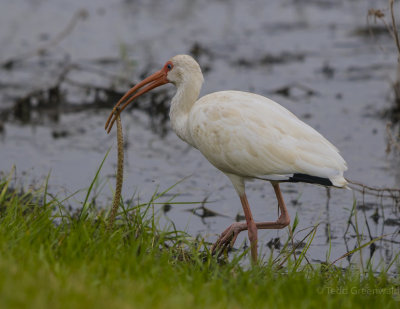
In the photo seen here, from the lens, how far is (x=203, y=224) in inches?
287

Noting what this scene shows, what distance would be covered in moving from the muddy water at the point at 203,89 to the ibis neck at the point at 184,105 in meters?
0.79

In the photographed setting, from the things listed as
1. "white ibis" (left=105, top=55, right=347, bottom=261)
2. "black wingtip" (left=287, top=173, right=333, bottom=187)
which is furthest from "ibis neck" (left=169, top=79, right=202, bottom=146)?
"black wingtip" (left=287, top=173, right=333, bottom=187)

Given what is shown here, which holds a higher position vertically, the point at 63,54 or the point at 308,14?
the point at 308,14

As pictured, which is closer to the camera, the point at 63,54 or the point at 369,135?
the point at 369,135

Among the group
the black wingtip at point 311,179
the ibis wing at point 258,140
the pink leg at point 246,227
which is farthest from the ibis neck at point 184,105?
the black wingtip at point 311,179

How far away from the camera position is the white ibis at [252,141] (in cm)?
555

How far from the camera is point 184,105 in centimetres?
625

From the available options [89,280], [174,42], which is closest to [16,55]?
[174,42]

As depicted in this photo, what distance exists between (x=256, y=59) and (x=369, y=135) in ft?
11.7

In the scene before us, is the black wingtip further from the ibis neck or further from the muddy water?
the ibis neck

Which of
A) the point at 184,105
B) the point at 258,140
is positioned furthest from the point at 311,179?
the point at 184,105

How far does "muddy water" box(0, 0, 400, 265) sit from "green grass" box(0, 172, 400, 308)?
1.05 metres

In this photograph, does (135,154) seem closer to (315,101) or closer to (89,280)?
(315,101)

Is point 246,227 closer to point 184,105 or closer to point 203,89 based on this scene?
point 184,105
